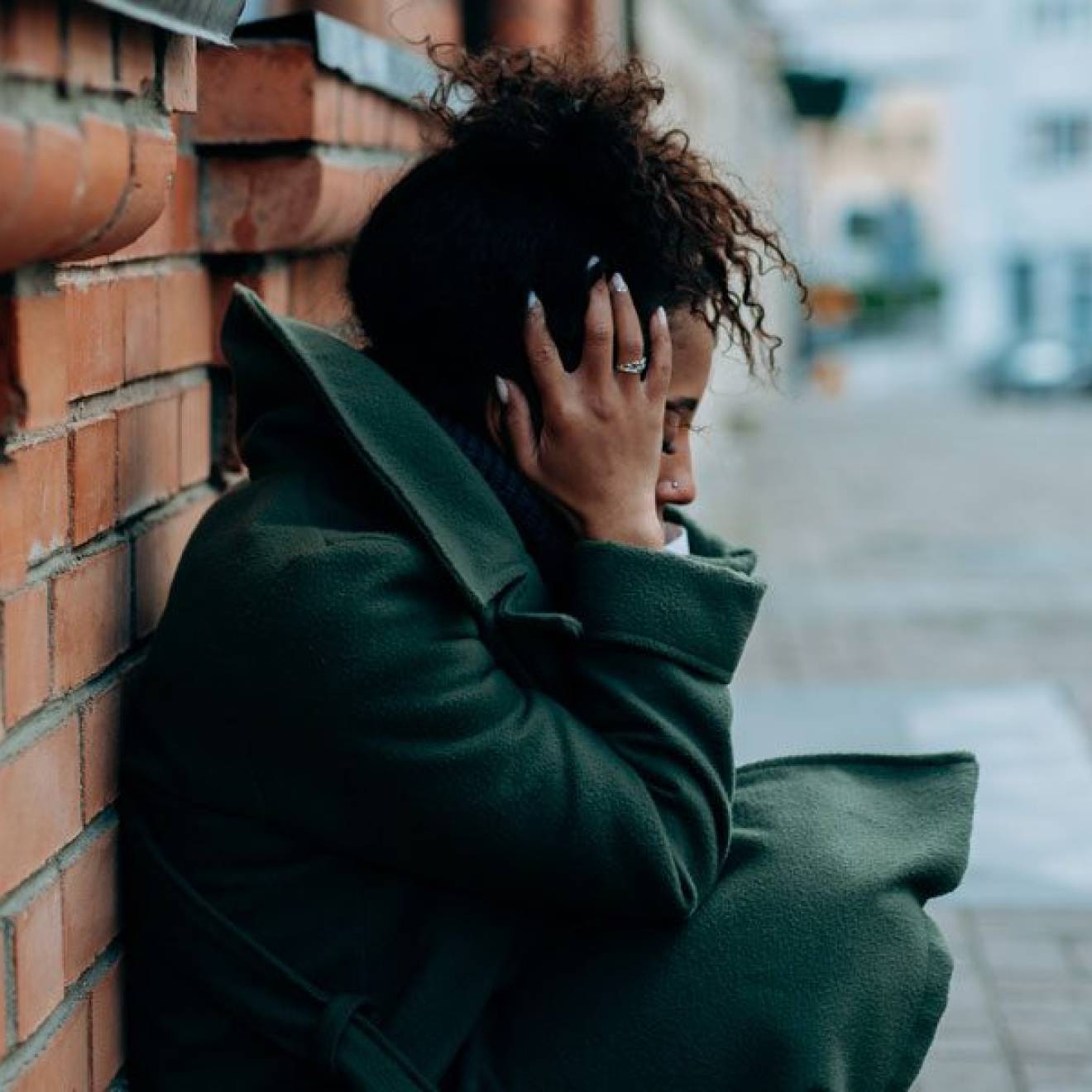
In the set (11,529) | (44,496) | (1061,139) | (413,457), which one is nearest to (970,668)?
(413,457)

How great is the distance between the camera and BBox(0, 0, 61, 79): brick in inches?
52.4

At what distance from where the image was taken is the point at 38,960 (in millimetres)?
1684

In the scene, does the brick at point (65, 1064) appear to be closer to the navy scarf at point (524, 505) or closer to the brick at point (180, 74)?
the navy scarf at point (524, 505)

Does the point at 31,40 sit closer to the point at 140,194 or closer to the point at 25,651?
the point at 140,194

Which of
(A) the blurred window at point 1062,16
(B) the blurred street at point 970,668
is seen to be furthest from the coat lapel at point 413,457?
(A) the blurred window at point 1062,16

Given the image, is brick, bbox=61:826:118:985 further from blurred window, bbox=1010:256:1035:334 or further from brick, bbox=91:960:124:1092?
blurred window, bbox=1010:256:1035:334

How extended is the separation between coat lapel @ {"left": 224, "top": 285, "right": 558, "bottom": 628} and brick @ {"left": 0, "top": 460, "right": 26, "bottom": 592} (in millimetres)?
336

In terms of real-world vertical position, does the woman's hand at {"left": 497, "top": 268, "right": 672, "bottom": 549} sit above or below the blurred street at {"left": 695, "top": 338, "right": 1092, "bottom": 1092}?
above

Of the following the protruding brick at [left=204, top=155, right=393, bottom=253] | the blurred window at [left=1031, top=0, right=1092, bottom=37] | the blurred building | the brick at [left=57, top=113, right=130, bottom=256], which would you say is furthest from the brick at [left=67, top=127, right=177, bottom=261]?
the blurred window at [left=1031, top=0, right=1092, bottom=37]

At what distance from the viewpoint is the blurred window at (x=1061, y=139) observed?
50.6 meters

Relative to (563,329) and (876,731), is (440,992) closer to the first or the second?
(563,329)

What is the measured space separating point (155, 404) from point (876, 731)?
165 inches

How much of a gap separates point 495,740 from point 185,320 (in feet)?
2.62

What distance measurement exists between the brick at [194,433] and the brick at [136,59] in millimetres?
640
